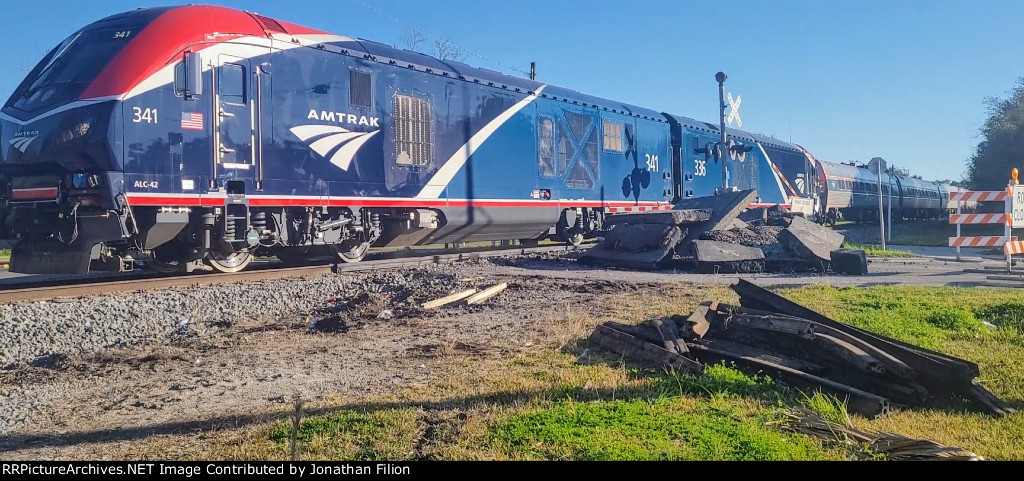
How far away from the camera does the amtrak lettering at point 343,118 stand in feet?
34.9

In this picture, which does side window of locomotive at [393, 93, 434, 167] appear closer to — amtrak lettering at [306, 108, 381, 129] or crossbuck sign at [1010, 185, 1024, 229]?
amtrak lettering at [306, 108, 381, 129]

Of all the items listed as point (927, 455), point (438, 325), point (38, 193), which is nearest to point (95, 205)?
point (38, 193)

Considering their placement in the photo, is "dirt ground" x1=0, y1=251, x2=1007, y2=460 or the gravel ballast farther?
the gravel ballast

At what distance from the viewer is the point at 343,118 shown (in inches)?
436

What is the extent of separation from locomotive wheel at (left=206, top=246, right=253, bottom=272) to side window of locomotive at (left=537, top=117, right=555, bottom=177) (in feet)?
22.8

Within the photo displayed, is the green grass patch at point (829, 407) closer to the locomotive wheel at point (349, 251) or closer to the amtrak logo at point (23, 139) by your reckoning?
the locomotive wheel at point (349, 251)

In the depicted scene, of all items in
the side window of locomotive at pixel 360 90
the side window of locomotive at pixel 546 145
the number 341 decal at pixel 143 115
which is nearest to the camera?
the number 341 decal at pixel 143 115

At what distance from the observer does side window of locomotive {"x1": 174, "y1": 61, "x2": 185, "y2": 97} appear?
8867 mm

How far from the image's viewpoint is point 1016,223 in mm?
11883

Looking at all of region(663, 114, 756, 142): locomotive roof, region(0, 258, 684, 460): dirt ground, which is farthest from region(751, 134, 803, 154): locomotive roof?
region(0, 258, 684, 460): dirt ground

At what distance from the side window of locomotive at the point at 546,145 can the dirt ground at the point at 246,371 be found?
6586 mm

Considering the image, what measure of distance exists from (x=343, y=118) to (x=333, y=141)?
46cm

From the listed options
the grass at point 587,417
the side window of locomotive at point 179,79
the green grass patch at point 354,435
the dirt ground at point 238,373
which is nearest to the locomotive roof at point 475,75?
the side window of locomotive at point 179,79

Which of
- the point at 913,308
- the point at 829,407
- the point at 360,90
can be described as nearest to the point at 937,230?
the point at 913,308
